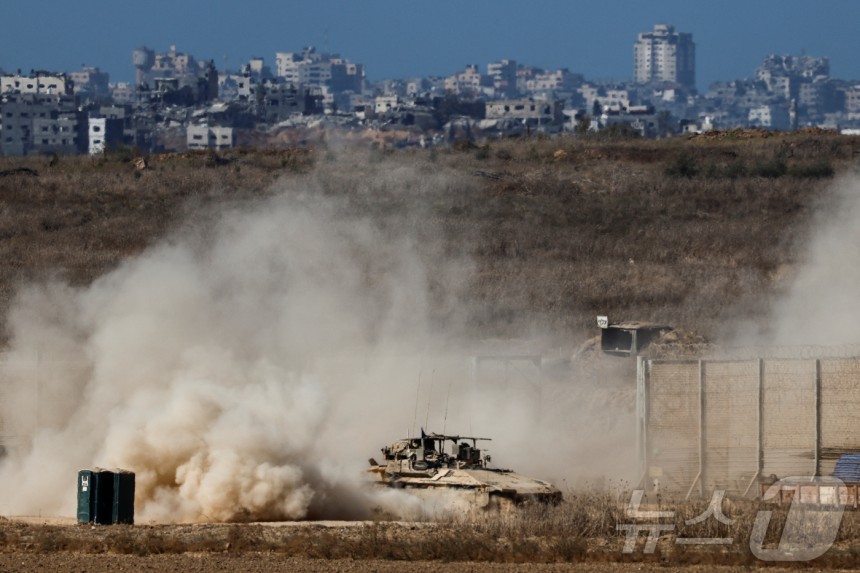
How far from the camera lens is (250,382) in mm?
30094

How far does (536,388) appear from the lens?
3506cm

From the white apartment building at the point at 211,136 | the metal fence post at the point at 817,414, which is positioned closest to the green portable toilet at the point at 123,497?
the metal fence post at the point at 817,414

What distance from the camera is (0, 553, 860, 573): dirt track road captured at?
65.0ft

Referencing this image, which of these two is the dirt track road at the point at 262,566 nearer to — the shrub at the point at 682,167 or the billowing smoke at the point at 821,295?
the billowing smoke at the point at 821,295

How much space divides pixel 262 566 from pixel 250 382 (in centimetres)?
1026

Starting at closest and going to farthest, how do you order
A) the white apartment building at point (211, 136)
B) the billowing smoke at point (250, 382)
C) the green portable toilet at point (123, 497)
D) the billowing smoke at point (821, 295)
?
the green portable toilet at point (123, 497)
the billowing smoke at point (250, 382)
the billowing smoke at point (821, 295)
the white apartment building at point (211, 136)

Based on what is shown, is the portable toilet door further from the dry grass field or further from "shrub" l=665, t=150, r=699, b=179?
"shrub" l=665, t=150, r=699, b=179

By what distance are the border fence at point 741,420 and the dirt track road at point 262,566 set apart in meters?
7.00

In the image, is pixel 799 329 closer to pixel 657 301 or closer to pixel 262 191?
pixel 657 301

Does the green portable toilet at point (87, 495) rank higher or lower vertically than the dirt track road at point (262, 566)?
higher

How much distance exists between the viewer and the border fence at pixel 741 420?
27016mm

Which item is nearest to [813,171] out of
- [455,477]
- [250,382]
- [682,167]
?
[682,167]

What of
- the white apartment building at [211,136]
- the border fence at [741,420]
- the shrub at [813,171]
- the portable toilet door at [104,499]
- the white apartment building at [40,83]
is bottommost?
the portable toilet door at [104,499]

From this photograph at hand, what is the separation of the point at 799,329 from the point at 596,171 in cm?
3234
